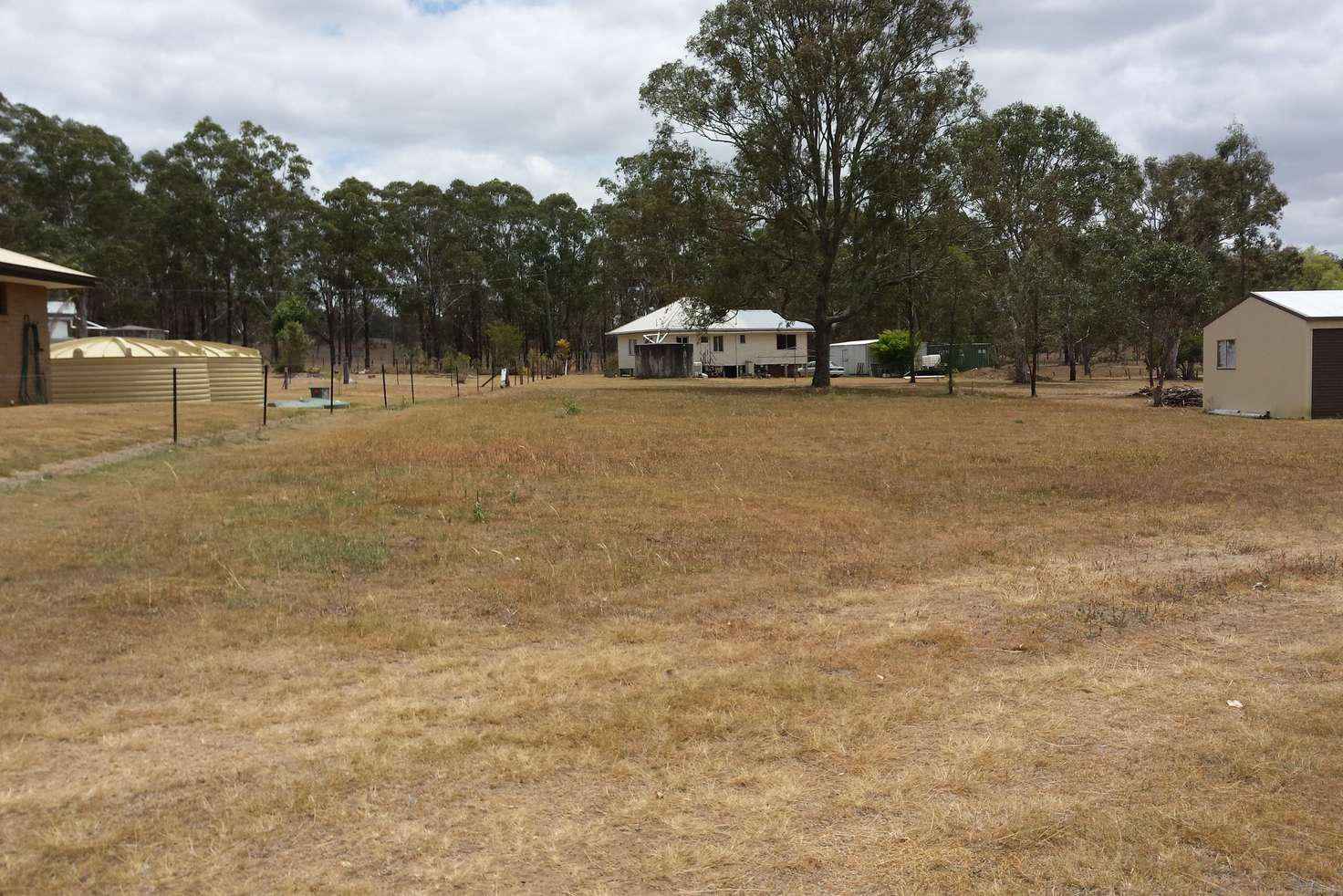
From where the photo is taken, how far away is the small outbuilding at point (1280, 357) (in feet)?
81.6

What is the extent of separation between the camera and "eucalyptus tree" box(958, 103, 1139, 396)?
4684 centimetres

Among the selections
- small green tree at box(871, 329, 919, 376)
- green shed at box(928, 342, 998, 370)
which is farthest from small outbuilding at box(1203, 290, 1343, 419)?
green shed at box(928, 342, 998, 370)

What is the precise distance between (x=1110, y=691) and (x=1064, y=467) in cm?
961

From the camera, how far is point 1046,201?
4962cm

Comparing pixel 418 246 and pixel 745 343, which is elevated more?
pixel 418 246

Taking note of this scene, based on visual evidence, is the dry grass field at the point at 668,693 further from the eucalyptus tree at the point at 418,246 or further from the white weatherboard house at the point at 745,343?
the eucalyptus tree at the point at 418,246

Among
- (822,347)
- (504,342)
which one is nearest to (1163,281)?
(822,347)

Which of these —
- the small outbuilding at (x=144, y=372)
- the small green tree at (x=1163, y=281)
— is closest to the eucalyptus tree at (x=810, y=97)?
the small green tree at (x=1163, y=281)

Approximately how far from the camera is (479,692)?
5.09 metres

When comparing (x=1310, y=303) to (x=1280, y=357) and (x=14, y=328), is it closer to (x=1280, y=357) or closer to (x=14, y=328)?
(x=1280, y=357)

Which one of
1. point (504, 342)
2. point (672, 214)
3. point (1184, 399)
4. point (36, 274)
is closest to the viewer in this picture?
point (36, 274)

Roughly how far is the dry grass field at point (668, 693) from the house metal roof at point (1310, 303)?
1654 centimetres

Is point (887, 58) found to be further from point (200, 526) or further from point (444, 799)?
point (444, 799)

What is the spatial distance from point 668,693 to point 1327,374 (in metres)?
26.1
